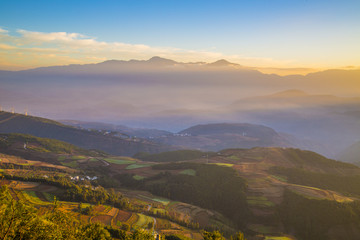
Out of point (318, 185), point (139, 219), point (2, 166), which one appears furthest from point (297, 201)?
point (2, 166)

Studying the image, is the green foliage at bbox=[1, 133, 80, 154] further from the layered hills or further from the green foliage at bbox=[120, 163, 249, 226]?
the green foliage at bbox=[120, 163, 249, 226]

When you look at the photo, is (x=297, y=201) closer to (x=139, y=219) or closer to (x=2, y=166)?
(x=139, y=219)

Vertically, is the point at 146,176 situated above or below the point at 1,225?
below

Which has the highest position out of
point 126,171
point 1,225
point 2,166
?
point 1,225

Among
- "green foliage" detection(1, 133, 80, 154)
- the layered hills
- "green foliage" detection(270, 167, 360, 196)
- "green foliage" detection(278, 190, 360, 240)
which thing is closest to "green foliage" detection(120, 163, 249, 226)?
the layered hills

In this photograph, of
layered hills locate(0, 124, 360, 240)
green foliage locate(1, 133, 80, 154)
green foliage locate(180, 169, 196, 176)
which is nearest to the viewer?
layered hills locate(0, 124, 360, 240)

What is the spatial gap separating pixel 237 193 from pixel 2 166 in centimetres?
9867

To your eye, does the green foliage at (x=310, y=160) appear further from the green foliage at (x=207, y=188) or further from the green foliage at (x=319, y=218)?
the green foliage at (x=319, y=218)

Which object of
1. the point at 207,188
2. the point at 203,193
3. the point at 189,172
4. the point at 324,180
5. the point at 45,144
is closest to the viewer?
the point at 203,193

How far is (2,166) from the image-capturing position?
11494 cm

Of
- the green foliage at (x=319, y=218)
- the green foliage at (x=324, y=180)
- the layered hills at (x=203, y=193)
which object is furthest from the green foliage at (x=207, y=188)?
the green foliage at (x=324, y=180)

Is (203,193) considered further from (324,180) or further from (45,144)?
(45,144)

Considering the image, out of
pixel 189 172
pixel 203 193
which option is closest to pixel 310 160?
pixel 189 172

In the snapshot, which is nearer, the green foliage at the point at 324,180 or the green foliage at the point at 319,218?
the green foliage at the point at 319,218
